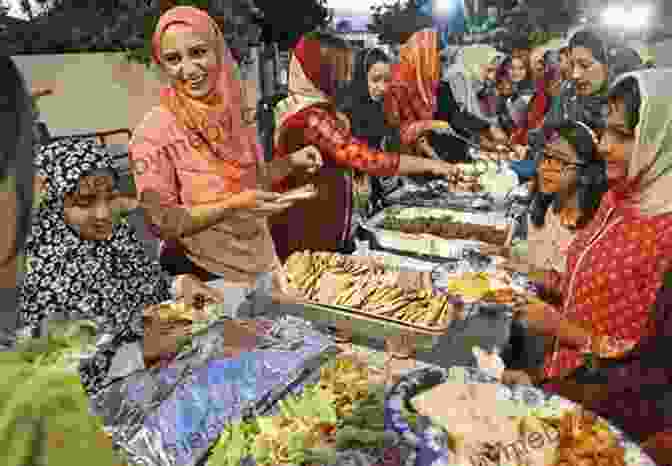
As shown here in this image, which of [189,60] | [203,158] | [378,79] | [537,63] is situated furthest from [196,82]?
[537,63]

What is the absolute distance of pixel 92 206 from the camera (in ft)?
5.45

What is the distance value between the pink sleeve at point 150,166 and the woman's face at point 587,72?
1549 millimetres

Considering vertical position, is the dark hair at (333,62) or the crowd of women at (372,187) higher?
the dark hair at (333,62)

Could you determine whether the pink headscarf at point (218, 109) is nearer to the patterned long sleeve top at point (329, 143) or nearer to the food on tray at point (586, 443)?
the patterned long sleeve top at point (329, 143)

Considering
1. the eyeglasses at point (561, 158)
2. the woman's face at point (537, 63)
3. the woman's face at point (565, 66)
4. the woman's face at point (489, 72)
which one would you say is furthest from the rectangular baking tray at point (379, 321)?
the woman's face at point (489, 72)

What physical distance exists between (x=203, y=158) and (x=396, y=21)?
1332 mm

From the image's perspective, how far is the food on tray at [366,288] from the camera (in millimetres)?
1971

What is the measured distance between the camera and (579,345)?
4.63 ft

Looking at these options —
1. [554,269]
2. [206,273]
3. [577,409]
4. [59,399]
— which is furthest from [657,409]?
[206,273]

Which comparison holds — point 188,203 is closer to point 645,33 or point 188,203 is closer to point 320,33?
point 320,33

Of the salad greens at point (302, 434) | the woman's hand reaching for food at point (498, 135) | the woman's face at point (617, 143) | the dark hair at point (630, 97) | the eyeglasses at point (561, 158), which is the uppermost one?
the dark hair at point (630, 97)

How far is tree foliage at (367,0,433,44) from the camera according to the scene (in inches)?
101

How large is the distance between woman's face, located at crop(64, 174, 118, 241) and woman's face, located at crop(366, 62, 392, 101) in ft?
4.40

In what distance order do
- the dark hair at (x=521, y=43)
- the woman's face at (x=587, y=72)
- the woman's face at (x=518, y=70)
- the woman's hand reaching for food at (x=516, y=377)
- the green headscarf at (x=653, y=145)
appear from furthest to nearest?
the woman's face at (x=518, y=70), the dark hair at (x=521, y=43), the woman's face at (x=587, y=72), the woman's hand reaching for food at (x=516, y=377), the green headscarf at (x=653, y=145)
